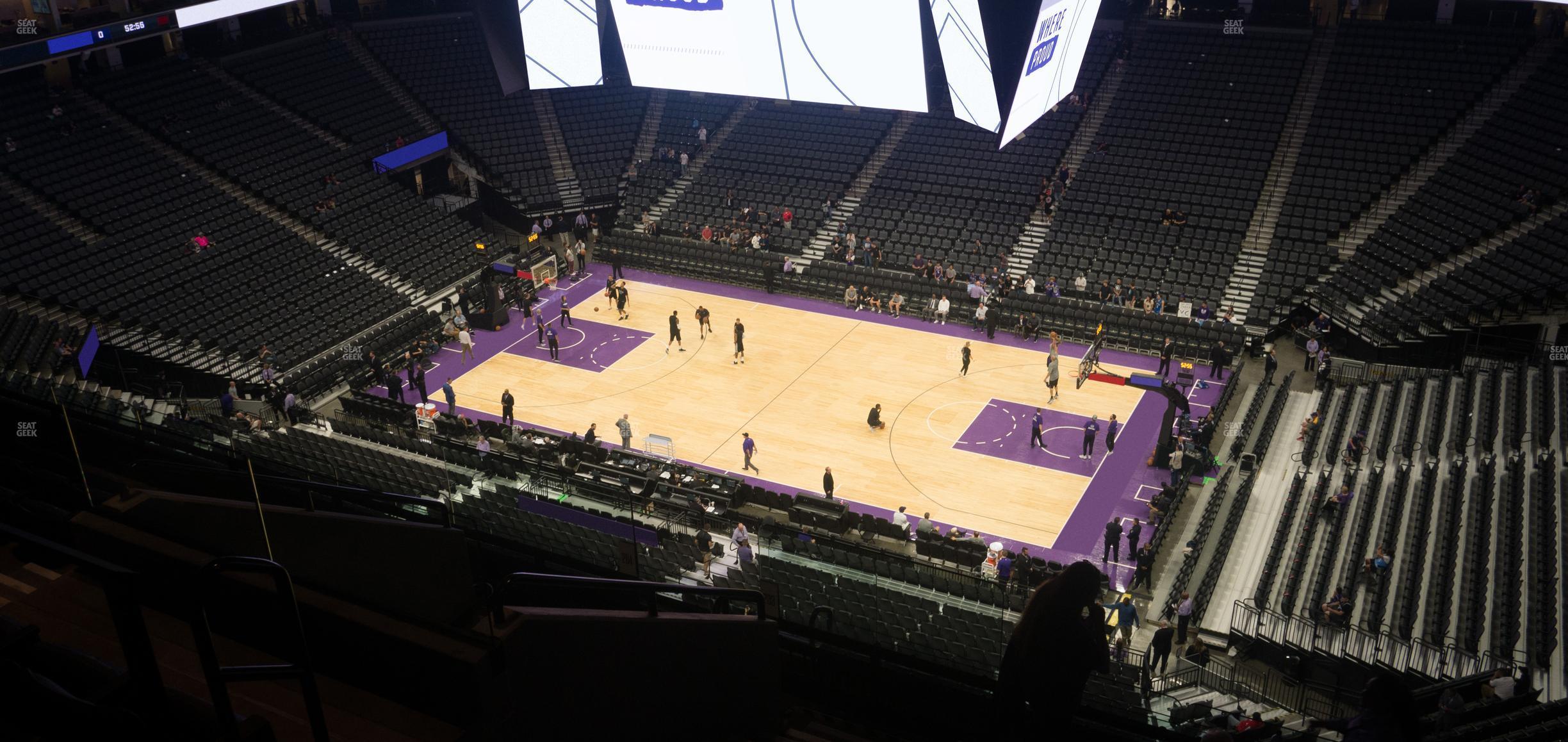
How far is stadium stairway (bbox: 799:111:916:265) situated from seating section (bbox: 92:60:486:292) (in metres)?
10.7

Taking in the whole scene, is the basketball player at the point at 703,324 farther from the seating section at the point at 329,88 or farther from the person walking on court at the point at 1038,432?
the seating section at the point at 329,88

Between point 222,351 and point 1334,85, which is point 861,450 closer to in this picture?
point 222,351

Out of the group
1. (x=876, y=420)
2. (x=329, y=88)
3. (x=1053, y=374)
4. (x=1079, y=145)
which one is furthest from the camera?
(x=329, y=88)

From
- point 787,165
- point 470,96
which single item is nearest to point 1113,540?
point 787,165

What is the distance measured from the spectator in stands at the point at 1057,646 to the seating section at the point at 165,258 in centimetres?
2679

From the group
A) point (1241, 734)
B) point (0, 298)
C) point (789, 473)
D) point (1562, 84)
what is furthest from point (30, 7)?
point (1562, 84)

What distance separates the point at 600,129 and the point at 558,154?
2.10 metres

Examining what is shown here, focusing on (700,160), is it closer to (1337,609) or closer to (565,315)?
(565,315)

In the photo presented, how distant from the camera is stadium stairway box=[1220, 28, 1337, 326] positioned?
106 feet

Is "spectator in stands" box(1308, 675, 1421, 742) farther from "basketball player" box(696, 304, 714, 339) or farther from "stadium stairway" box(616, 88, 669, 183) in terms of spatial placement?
"stadium stairway" box(616, 88, 669, 183)

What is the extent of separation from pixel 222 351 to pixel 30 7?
12562 millimetres

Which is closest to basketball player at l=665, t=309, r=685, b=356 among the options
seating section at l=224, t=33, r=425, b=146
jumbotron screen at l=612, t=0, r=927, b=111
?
jumbotron screen at l=612, t=0, r=927, b=111

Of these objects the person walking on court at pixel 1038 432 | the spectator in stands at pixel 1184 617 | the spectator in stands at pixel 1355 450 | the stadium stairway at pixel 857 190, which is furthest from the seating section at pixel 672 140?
the spectator in stands at pixel 1184 617

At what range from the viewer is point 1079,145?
3812 cm
